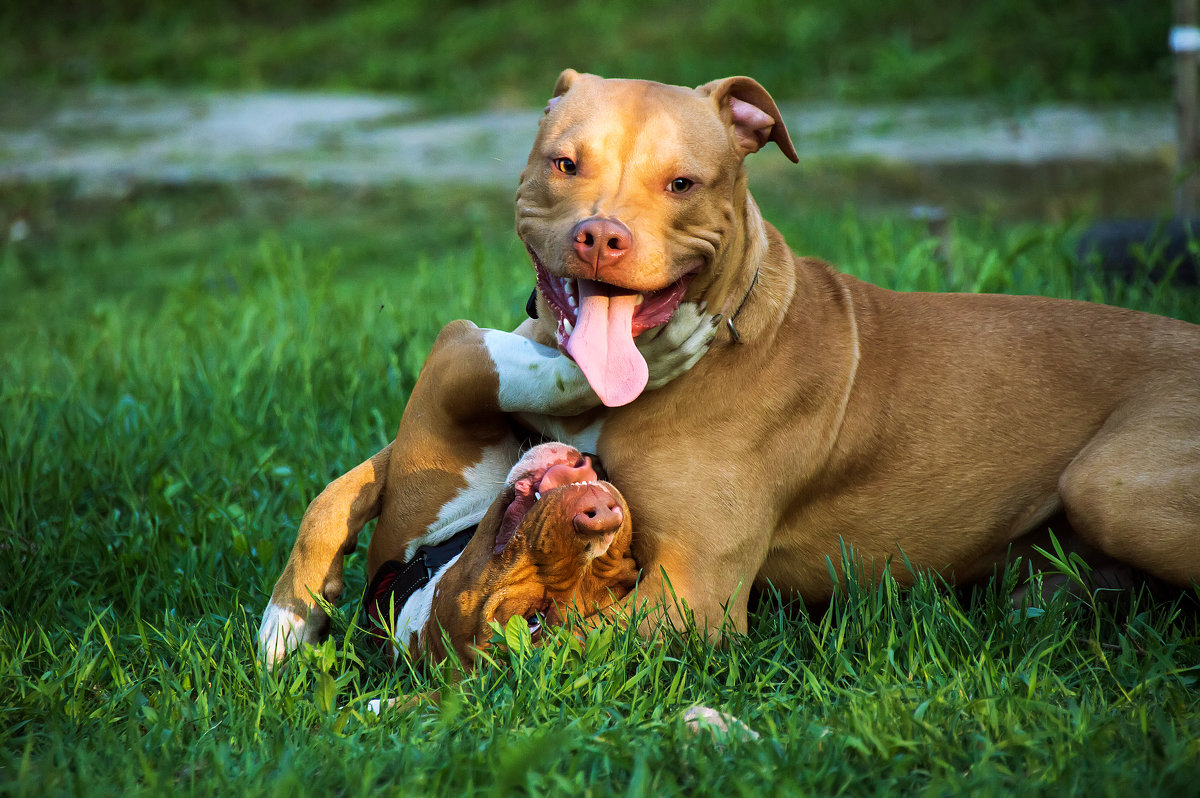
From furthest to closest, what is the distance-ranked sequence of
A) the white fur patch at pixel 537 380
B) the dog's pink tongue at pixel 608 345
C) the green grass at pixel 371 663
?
1. the white fur patch at pixel 537 380
2. the dog's pink tongue at pixel 608 345
3. the green grass at pixel 371 663

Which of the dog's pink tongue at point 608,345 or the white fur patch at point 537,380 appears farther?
the white fur patch at point 537,380

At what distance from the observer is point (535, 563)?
291 centimetres

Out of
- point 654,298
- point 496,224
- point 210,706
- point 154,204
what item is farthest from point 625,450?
point 154,204

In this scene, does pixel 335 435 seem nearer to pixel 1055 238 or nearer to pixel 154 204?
pixel 1055 238

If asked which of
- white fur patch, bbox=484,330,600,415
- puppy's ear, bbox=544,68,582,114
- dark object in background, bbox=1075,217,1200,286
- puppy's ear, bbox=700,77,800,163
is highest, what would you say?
puppy's ear, bbox=544,68,582,114

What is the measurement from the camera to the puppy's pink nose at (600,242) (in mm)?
2865

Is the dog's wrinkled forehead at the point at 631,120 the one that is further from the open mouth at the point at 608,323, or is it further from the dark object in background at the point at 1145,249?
the dark object in background at the point at 1145,249

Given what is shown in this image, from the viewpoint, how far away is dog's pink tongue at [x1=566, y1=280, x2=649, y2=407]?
2936 millimetres

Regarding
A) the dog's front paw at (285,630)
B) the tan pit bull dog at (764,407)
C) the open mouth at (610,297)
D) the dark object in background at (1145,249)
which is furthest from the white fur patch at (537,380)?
the dark object in background at (1145,249)

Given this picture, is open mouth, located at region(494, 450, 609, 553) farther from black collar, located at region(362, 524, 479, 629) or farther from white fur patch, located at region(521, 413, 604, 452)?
black collar, located at region(362, 524, 479, 629)

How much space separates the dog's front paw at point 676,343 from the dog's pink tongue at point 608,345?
0.36 ft

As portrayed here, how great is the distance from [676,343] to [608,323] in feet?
0.77

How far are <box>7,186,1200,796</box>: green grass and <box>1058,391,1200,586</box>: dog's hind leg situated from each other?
21 cm

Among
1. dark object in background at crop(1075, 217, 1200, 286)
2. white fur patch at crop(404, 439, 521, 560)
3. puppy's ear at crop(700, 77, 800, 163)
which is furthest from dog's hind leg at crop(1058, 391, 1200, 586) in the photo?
dark object in background at crop(1075, 217, 1200, 286)
